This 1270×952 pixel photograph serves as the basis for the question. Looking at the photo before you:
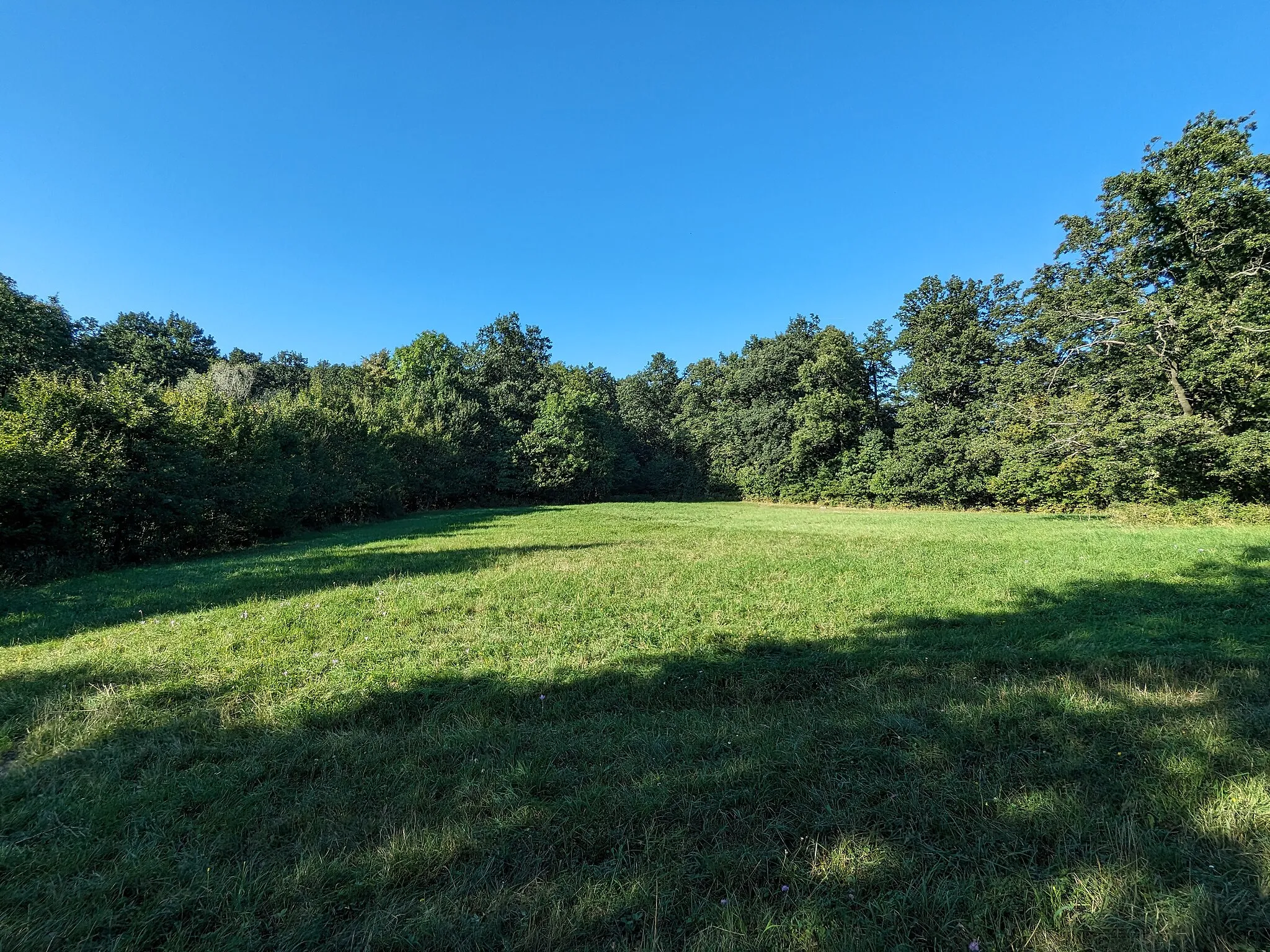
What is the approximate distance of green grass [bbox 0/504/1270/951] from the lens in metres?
2.10

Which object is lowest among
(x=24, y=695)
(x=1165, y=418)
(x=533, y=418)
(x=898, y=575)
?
(x=898, y=575)

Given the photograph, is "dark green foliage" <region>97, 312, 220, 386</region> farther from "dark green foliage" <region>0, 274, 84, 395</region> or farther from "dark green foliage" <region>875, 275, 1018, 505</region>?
"dark green foliage" <region>875, 275, 1018, 505</region>

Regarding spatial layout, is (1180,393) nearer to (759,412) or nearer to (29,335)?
(759,412)

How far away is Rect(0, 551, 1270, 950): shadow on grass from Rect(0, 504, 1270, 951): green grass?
2cm

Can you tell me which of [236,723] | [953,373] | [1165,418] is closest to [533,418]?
[953,373]

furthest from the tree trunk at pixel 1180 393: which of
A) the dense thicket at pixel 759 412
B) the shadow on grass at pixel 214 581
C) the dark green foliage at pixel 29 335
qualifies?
the dark green foliage at pixel 29 335

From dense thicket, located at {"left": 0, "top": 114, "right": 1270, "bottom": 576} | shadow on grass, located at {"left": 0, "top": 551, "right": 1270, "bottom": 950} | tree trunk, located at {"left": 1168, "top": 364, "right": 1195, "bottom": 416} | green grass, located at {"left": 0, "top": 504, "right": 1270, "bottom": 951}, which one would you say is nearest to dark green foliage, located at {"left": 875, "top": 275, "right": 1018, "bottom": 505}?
dense thicket, located at {"left": 0, "top": 114, "right": 1270, "bottom": 576}

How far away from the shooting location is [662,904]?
2.16 meters

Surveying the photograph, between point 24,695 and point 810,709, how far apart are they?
275 inches

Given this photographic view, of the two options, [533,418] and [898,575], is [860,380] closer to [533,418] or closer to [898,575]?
[533,418]

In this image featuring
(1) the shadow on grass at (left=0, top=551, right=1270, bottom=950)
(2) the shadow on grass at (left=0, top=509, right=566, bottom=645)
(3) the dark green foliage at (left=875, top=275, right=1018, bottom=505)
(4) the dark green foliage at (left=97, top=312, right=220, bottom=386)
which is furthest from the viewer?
(4) the dark green foliage at (left=97, top=312, right=220, bottom=386)

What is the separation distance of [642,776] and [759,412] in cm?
4820

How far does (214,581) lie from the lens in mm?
9641

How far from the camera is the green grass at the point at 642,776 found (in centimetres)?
210
